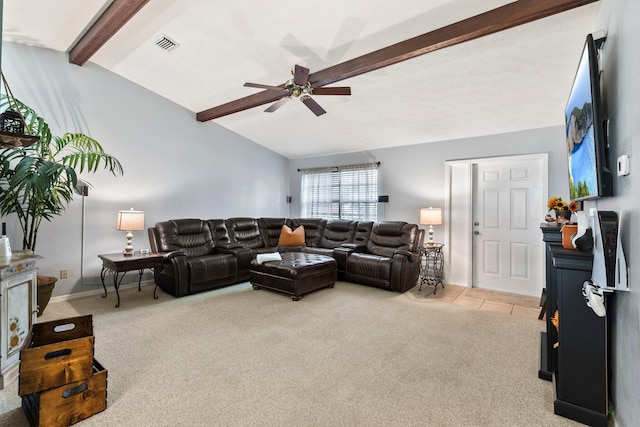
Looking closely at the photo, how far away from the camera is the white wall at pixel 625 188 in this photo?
53.2 inches

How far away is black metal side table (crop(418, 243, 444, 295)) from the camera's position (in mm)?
4555

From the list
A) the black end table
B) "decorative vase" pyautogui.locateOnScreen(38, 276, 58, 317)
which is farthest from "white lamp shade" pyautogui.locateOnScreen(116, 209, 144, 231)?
"decorative vase" pyautogui.locateOnScreen(38, 276, 58, 317)

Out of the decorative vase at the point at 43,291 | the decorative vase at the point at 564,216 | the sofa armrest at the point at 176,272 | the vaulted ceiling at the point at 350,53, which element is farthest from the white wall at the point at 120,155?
the decorative vase at the point at 564,216

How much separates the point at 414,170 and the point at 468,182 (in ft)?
2.89

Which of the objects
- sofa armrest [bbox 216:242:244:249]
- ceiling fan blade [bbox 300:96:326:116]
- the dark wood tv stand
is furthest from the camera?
sofa armrest [bbox 216:242:244:249]

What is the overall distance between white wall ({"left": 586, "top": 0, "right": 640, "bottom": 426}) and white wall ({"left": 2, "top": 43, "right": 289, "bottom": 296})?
205 inches

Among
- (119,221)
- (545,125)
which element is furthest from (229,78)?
(545,125)

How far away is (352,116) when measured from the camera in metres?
4.62

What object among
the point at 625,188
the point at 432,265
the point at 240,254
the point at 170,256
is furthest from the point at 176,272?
the point at 625,188

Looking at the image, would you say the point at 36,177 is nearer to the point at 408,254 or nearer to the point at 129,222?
the point at 129,222

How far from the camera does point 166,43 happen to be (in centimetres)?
342

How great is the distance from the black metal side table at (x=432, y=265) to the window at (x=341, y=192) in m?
1.24

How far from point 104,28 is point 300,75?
2104 millimetres

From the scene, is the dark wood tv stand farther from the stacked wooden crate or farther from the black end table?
the black end table
